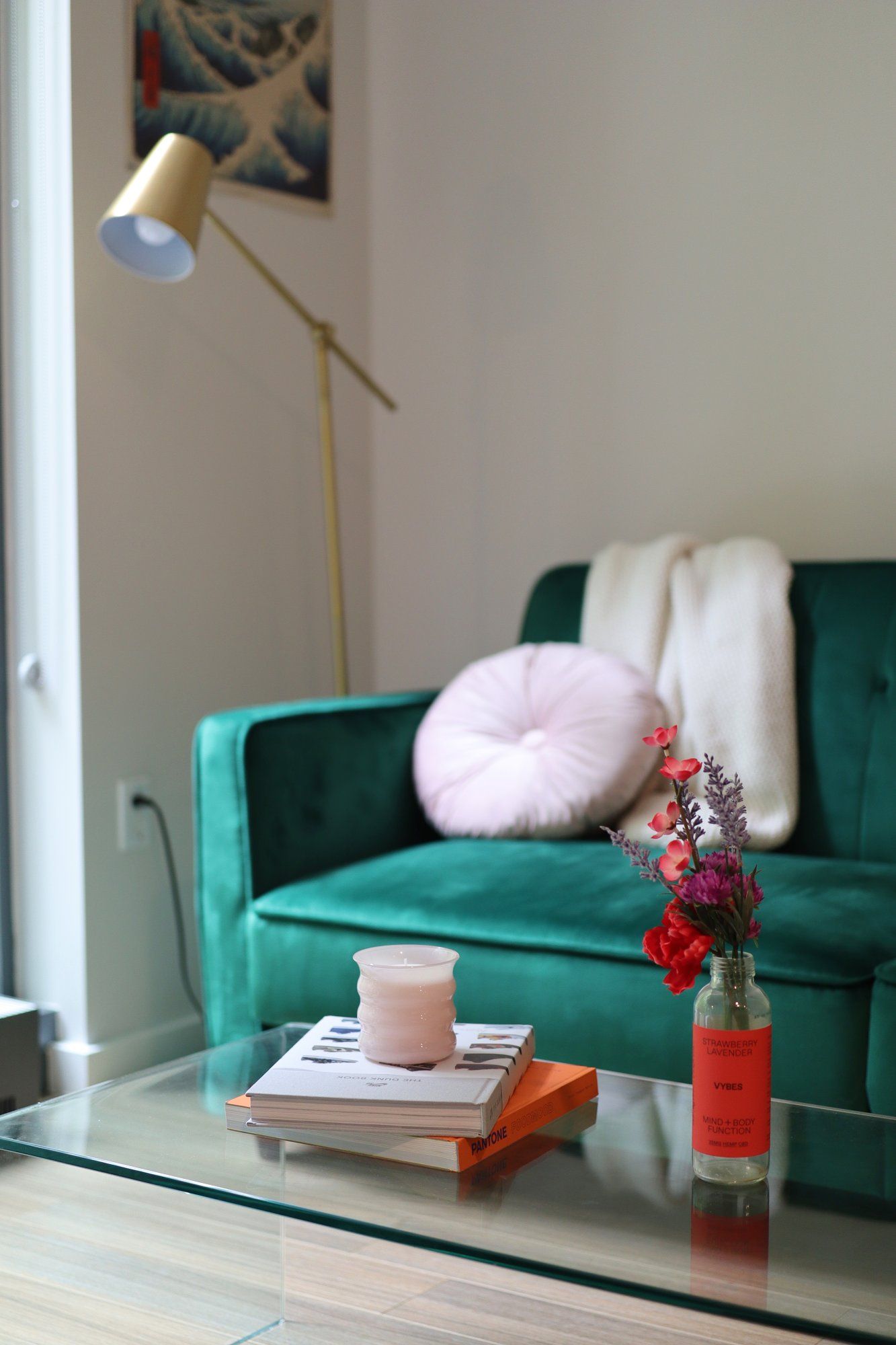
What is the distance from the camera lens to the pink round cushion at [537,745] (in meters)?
2.14

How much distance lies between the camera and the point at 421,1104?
3.67 ft

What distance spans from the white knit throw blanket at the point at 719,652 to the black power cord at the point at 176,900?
819 millimetres

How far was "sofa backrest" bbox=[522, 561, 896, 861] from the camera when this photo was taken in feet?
7.13

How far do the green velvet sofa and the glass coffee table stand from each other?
0.35 meters

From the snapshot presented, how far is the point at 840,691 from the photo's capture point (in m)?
2.23

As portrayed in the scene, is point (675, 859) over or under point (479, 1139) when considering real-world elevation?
over

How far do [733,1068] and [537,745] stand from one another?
3.82 feet

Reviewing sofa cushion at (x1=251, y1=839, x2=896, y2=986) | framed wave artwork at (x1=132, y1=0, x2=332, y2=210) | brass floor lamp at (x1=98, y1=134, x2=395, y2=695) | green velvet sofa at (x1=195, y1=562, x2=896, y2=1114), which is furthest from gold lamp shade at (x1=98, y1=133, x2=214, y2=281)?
sofa cushion at (x1=251, y1=839, x2=896, y2=986)

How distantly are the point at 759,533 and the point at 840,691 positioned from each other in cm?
53

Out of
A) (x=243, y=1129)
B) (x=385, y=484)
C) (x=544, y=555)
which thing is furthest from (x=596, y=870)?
(x=385, y=484)

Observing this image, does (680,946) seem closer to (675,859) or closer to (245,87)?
(675,859)

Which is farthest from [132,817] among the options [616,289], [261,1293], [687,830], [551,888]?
[687,830]

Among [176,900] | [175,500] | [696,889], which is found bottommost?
[176,900]

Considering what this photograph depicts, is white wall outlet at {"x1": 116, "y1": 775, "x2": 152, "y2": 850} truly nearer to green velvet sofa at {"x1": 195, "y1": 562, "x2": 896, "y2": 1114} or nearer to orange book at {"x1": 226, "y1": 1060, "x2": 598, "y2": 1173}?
green velvet sofa at {"x1": 195, "y1": 562, "x2": 896, "y2": 1114}
